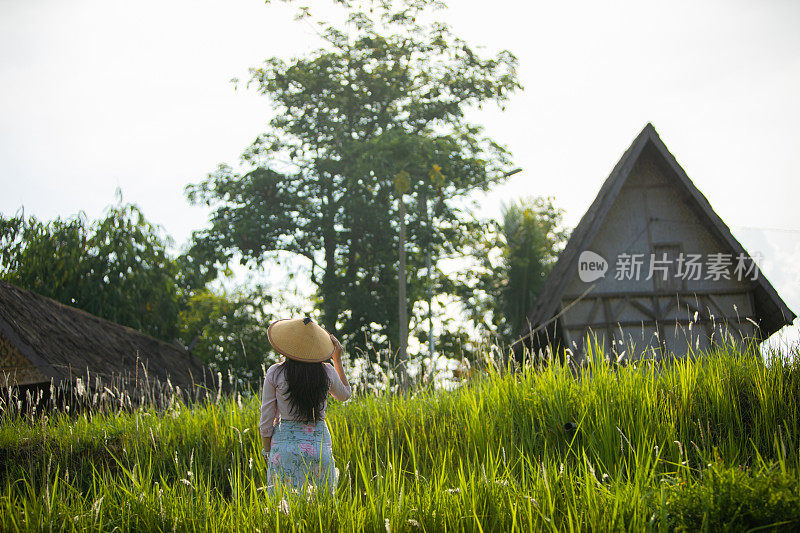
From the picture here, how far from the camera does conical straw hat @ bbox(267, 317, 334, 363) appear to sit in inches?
205

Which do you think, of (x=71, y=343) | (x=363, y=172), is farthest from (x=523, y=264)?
(x=71, y=343)

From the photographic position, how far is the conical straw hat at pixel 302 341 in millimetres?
5207

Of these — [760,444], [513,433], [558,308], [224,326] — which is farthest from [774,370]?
[224,326]

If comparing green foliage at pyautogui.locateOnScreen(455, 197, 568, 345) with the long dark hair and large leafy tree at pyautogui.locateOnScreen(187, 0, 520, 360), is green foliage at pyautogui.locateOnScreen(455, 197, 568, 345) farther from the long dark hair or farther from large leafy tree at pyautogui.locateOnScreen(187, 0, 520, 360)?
the long dark hair

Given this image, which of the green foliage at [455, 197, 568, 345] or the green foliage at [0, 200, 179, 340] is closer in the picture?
the green foliage at [0, 200, 179, 340]

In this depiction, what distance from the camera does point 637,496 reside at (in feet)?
11.4

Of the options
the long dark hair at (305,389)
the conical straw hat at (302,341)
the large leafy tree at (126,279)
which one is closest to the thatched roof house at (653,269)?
the conical straw hat at (302,341)

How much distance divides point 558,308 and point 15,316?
9960 millimetres

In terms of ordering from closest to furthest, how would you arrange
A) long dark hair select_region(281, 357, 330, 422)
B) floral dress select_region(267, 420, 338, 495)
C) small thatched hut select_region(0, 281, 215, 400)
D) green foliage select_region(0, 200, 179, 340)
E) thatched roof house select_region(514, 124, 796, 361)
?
floral dress select_region(267, 420, 338, 495), long dark hair select_region(281, 357, 330, 422), small thatched hut select_region(0, 281, 215, 400), thatched roof house select_region(514, 124, 796, 361), green foliage select_region(0, 200, 179, 340)

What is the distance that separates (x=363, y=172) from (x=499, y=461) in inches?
798

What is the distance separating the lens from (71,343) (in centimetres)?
1373

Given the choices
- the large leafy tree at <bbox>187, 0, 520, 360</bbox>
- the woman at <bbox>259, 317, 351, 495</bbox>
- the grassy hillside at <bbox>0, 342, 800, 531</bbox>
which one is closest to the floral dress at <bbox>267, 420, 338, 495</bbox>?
the woman at <bbox>259, 317, 351, 495</bbox>

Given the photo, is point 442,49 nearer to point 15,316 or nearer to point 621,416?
point 15,316

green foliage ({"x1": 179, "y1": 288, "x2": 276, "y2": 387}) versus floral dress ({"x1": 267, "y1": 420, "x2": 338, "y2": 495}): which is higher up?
green foliage ({"x1": 179, "y1": 288, "x2": 276, "y2": 387})
